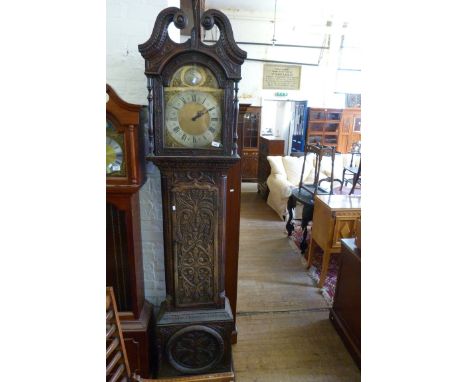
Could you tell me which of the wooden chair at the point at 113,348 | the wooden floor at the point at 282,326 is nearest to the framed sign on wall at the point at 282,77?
the wooden floor at the point at 282,326

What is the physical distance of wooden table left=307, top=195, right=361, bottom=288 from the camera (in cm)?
228

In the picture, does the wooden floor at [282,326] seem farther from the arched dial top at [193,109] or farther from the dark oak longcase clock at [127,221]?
the arched dial top at [193,109]

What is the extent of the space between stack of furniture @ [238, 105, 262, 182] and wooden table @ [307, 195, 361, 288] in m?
3.20

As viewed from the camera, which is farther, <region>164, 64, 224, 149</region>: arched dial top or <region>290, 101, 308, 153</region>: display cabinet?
<region>290, 101, 308, 153</region>: display cabinet

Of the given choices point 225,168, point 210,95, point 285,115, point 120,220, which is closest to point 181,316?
point 120,220

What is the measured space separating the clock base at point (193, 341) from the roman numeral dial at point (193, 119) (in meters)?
0.86

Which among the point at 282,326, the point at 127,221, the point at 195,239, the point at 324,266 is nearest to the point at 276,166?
the point at 324,266

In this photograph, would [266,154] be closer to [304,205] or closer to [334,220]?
[304,205]

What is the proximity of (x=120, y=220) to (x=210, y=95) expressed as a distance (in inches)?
28.1

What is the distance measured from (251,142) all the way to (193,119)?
15.3 feet

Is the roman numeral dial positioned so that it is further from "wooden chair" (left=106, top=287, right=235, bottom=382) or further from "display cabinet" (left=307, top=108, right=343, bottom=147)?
"display cabinet" (left=307, top=108, right=343, bottom=147)

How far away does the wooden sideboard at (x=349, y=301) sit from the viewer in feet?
5.88

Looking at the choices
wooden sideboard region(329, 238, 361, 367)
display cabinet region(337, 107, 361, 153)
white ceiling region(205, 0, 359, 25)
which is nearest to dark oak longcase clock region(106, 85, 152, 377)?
wooden sideboard region(329, 238, 361, 367)
